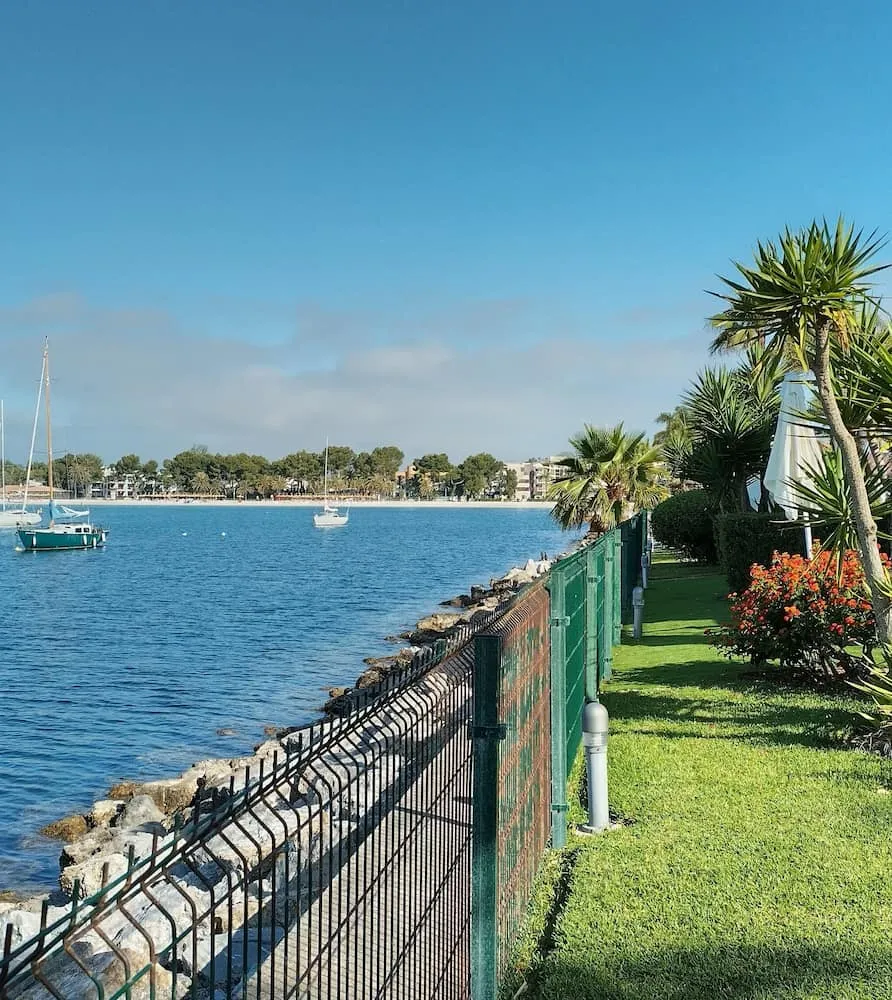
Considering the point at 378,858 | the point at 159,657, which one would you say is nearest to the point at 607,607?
the point at 378,858

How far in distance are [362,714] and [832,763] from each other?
20.8 feet

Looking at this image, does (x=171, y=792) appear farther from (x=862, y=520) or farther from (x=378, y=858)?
(x=378, y=858)

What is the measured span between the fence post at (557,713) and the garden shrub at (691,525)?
24176 mm

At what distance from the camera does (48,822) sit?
42.2ft

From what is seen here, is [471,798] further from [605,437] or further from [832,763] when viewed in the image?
[605,437]

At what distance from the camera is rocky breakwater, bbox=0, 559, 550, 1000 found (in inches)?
69.1

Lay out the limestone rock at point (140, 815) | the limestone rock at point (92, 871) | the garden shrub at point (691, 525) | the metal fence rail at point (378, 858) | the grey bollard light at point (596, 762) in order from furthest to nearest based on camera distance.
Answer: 1. the garden shrub at point (691, 525)
2. the limestone rock at point (140, 815)
3. the limestone rock at point (92, 871)
4. the grey bollard light at point (596, 762)
5. the metal fence rail at point (378, 858)

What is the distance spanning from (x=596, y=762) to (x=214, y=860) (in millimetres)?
5251

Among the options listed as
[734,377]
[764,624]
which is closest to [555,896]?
[764,624]

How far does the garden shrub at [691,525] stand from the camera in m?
31.8

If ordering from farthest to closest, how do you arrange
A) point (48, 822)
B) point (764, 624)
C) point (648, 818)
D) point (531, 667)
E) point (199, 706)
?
point (199, 706) < point (48, 822) < point (764, 624) < point (648, 818) < point (531, 667)

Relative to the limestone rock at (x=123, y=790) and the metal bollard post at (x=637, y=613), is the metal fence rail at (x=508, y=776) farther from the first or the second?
the metal bollard post at (x=637, y=613)

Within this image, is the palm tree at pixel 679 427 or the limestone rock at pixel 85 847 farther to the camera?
the palm tree at pixel 679 427

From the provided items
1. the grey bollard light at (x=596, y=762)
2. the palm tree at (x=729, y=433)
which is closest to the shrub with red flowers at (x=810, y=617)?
the grey bollard light at (x=596, y=762)
